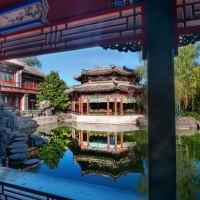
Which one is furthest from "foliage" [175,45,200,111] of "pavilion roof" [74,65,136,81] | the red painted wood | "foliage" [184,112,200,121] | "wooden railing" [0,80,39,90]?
"wooden railing" [0,80,39,90]

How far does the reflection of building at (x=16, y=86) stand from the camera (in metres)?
21.3

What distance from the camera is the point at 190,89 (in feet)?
52.8

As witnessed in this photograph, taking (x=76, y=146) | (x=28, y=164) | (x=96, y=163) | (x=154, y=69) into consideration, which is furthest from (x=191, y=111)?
(x=154, y=69)

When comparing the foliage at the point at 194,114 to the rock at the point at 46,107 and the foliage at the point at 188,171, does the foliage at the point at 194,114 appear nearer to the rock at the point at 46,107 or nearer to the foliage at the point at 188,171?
the foliage at the point at 188,171

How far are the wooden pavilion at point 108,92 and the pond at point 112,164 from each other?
9.24 meters

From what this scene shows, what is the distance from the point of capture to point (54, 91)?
883 inches

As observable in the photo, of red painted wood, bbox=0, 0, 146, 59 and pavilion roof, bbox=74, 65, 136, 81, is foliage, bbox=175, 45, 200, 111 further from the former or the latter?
red painted wood, bbox=0, 0, 146, 59

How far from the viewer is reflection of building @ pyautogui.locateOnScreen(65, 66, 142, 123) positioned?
65.8 feet

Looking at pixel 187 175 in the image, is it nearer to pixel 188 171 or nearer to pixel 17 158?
pixel 188 171

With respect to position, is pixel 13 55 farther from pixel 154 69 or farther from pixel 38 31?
pixel 154 69

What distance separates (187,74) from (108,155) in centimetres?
1027

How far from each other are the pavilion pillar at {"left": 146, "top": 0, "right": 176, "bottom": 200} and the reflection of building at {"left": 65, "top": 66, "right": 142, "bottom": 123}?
17.3 metres

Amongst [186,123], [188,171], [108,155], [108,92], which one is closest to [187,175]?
[188,171]

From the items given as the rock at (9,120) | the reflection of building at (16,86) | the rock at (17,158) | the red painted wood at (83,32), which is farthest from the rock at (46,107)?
the red painted wood at (83,32)
